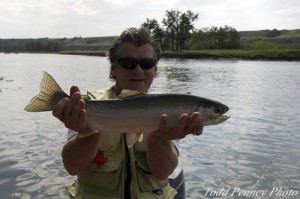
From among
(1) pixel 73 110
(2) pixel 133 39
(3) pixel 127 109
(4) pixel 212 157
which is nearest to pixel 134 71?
(2) pixel 133 39

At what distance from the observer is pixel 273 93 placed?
2616cm

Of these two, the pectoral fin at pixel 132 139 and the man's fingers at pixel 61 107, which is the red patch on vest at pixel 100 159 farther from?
the man's fingers at pixel 61 107

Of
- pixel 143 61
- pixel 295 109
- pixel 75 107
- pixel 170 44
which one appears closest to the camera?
pixel 75 107

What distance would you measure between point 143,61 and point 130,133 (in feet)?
3.26

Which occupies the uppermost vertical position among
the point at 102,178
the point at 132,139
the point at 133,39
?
the point at 133,39

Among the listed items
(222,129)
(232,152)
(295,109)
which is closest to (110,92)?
(232,152)

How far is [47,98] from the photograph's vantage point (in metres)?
4.14

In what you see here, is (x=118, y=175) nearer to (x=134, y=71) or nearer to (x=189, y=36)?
(x=134, y=71)

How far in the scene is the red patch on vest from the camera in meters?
4.43

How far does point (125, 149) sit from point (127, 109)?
1.81ft

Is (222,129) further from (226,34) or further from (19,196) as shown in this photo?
(226,34)

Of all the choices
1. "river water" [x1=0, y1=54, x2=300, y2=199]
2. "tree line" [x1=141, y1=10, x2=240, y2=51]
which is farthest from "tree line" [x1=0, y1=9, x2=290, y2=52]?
"river water" [x1=0, y1=54, x2=300, y2=199]

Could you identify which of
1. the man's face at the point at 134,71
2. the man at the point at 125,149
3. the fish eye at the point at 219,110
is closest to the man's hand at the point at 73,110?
the man at the point at 125,149

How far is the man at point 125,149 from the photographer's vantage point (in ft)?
13.4
